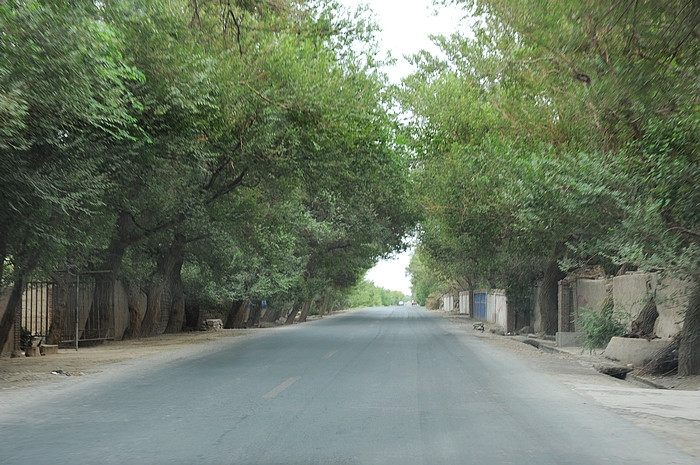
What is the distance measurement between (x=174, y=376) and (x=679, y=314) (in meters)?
10.7

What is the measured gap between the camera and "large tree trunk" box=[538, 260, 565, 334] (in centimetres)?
2823

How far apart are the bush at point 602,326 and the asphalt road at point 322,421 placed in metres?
5.84

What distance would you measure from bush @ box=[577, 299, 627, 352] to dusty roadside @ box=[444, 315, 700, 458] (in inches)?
64.6

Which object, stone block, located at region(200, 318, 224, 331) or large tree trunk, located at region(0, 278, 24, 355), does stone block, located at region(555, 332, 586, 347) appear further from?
stone block, located at region(200, 318, 224, 331)

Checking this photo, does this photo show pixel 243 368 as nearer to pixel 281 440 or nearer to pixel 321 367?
pixel 321 367

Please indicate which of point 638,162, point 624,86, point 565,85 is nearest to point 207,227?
point 565,85

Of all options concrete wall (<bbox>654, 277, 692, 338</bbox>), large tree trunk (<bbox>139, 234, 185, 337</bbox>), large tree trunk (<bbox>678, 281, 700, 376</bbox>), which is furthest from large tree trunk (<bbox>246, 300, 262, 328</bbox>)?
large tree trunk (<bbox>678, 281, 700, 376</bbox>)

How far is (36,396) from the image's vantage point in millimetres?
10609

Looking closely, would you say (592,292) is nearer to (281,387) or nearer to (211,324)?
(281,387)

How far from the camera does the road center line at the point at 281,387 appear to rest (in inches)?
403

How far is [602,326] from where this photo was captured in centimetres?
1892

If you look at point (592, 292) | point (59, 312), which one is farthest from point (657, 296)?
point (59, 312)

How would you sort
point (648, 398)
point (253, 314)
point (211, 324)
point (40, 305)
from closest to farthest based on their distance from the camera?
point (648, 398)
point (40, 305)
point (211, 324)
point (253, 314)

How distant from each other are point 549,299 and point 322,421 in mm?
21653
